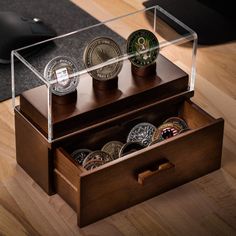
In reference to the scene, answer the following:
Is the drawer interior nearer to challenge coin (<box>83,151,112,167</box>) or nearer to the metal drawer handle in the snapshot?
Result: challenge coin (<box>83,151,112,167</box>)

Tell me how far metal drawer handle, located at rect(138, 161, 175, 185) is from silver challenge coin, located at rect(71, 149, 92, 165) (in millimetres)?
157

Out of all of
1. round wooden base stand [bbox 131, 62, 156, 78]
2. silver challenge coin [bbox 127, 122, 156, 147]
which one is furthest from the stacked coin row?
round wooden base stand [bbox 131, 62, 156, 78]

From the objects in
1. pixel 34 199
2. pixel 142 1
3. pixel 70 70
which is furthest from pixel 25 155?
pixel 142 1

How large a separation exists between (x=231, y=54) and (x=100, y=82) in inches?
30.4

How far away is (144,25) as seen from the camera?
116 inches

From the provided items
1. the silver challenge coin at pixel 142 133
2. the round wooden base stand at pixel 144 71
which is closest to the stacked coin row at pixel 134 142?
the silver challenge coin at pixel 142 133

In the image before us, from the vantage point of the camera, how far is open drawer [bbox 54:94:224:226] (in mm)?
2074

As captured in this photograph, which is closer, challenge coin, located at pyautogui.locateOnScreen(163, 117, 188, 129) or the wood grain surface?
the wood grain surface

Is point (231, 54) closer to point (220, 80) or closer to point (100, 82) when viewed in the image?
point (220, 80)

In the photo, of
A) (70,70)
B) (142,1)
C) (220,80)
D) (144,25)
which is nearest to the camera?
(70,70)

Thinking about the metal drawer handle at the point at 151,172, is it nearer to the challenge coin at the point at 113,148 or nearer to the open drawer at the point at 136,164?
the open drawer at the point at 136,164

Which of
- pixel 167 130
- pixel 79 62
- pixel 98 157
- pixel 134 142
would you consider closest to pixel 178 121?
pixel 167 130

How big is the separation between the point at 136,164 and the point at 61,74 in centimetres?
28

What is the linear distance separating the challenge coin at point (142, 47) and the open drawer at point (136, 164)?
0.11 metres
